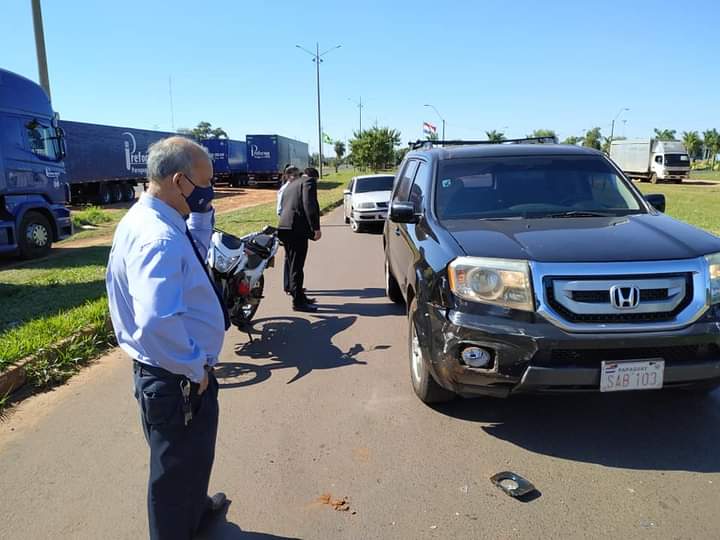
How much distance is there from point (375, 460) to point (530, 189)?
2.61 meters

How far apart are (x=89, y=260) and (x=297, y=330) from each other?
6681 millimetres

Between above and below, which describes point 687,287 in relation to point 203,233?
below

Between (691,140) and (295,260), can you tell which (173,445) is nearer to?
(295,260)

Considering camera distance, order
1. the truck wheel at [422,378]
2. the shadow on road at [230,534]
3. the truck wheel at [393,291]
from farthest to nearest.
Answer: the truck wheel at [393,291]
the truck wheel at [422,378]
the shadow on road at [230,534]

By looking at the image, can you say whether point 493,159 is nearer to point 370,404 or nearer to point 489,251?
point 489,251

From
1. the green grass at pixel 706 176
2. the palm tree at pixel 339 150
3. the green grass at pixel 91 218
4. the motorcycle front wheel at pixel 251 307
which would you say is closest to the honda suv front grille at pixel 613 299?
the motorcycle front wheel at pixel 251 307

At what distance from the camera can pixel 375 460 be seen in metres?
3.50

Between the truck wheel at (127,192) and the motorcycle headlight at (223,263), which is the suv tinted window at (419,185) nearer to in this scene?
the motorcycle headlight at (223,263)

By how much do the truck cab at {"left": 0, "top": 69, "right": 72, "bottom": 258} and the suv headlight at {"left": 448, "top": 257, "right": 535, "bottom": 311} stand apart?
10652mm

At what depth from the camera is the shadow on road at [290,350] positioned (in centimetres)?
502

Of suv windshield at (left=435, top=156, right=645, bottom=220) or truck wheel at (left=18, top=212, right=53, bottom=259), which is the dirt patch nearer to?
suv windshield at (left=435, top=156, right=645, bottom=220)

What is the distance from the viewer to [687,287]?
337 cm

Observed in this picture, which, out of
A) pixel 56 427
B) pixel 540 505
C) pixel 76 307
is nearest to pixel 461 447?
pixel 540 505

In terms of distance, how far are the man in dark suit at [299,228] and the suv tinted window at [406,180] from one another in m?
1.16
